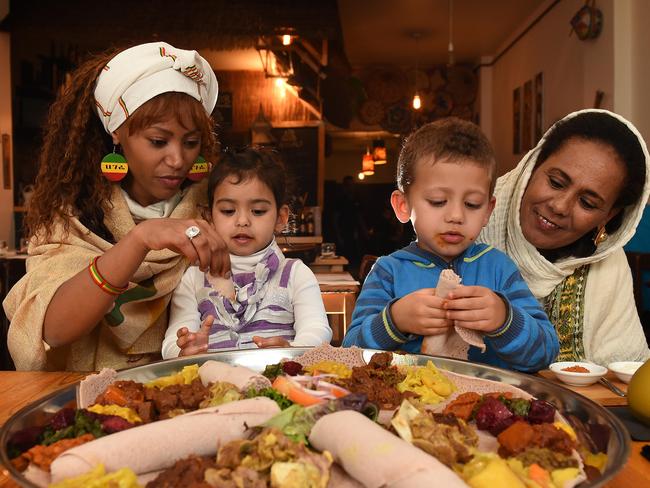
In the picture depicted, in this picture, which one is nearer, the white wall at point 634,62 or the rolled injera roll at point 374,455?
the rolled injera roll at point 374,455

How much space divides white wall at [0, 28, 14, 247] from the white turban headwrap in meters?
6.35

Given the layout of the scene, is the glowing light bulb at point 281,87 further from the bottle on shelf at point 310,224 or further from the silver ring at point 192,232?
the silver ring at point 192,232

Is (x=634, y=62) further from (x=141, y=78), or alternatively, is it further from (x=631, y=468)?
(x=631, y=468)

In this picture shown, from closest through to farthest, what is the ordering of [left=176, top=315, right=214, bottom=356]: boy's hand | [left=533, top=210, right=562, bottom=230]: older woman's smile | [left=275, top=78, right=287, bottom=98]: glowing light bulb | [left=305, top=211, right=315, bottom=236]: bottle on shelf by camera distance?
[left=176, top=315, right=214, bottom=356]: boy's hand → [left=533, top=210, right=562, bottom=230]: older woman's smile → [left=305, top=211, right=315, bottom=236]: bottle on shelf → [left=275, top=78, right=287, bottom=98]: glowing light bulb

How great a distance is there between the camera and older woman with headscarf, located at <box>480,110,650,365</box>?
5.78 ft

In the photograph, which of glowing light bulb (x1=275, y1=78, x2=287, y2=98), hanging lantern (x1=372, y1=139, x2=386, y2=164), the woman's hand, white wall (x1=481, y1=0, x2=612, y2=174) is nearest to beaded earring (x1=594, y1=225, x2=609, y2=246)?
the woman's hand

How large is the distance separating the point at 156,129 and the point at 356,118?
8965mm

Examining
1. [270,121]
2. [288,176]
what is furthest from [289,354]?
[270,121]

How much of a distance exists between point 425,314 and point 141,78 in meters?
0.99

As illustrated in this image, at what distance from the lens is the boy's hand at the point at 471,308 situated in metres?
1.28

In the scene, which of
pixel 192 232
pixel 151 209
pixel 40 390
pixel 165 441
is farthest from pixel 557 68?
pixel 165 441

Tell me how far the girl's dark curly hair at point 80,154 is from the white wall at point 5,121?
20.3 feet

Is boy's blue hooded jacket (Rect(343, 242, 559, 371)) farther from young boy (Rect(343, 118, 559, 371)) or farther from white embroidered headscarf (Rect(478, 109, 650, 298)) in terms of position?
white embroidered headscarf (Rect(478, 109, 650, 298))

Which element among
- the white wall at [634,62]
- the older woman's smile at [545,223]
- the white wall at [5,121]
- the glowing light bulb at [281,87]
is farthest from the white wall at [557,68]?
the white wall at [5,121]
